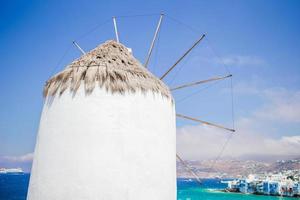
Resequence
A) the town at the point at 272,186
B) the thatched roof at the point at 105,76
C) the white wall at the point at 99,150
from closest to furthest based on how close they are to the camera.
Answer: the white wall at the point at 99,150
the thatched roof at the point at 105,76
the town at the point at 272,186

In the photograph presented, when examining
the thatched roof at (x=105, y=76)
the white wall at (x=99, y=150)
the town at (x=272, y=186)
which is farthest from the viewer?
the town at (x=272, y=186)

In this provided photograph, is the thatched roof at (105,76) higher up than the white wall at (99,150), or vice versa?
the thatched roof at (105,76)

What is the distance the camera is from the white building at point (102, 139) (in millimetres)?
4738

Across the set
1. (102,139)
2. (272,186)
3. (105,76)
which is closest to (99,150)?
(102,139)

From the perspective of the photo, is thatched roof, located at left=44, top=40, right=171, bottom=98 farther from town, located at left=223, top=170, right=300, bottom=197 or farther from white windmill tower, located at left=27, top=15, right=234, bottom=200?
town, located at left=223, top=170, right=300, bottom=197

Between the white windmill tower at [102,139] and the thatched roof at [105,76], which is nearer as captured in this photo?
the white windmill tower at [102,139]

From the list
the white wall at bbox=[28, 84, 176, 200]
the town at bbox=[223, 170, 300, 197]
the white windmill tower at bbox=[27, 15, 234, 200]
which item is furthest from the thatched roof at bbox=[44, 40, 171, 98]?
the town at bbox=[223, 170, 300, 197]

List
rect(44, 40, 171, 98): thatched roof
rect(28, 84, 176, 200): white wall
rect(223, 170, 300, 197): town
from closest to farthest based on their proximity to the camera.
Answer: rect(28, 84, 176, 200): white wall → rect(44, 40, 171, 98): thatched roof → rect(223, 170, 300, 197): town

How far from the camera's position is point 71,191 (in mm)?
4691

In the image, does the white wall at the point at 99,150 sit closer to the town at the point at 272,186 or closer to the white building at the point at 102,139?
the white building at the point at 102,139

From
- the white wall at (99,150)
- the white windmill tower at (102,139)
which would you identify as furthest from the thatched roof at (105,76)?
the white wall at (99,150)

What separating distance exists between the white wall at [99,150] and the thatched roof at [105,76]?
0.14 metres

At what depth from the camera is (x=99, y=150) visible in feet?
15.7

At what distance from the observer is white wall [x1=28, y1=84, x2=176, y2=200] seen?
472 cm
